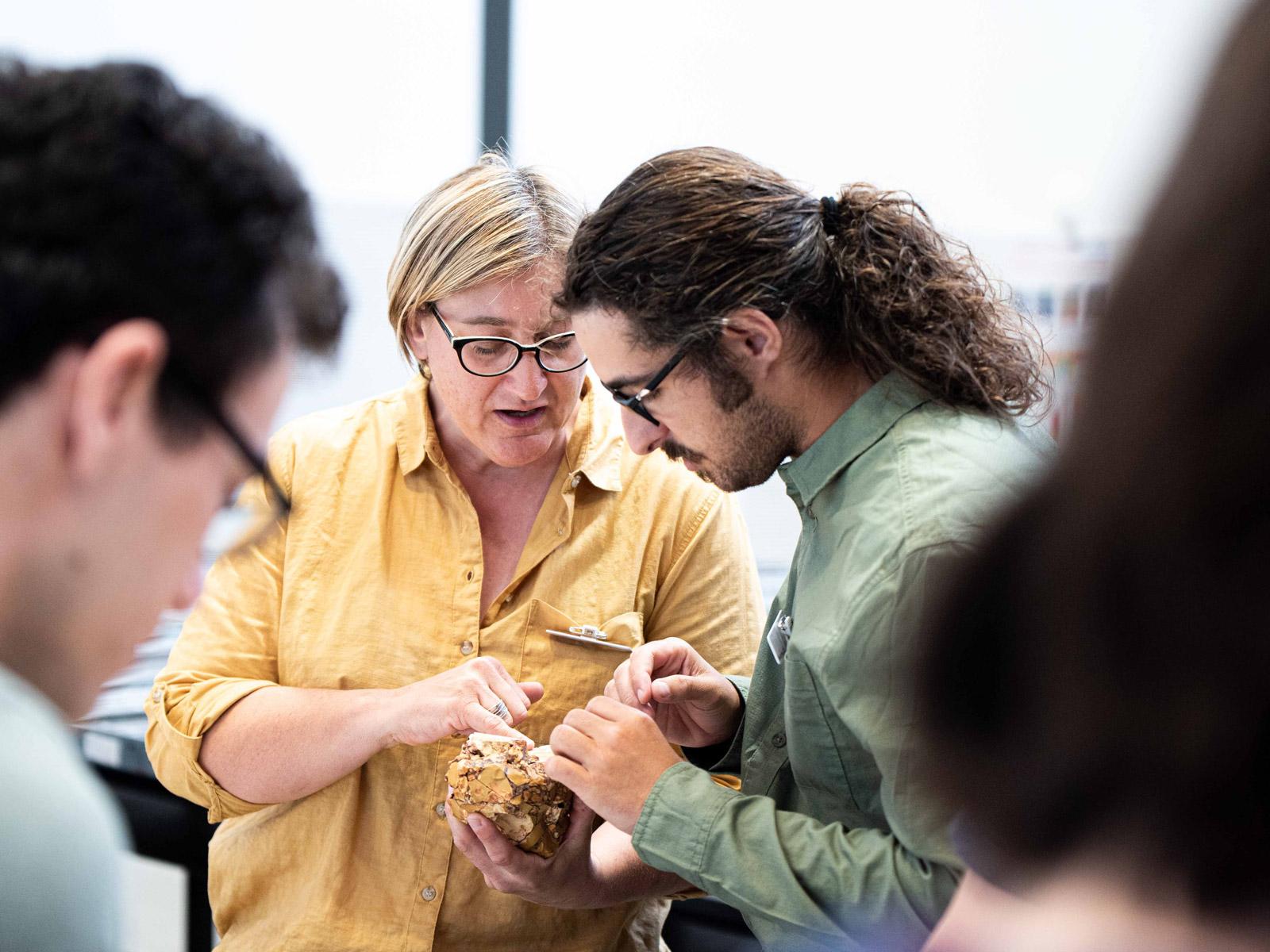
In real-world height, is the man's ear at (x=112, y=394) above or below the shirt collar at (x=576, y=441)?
above

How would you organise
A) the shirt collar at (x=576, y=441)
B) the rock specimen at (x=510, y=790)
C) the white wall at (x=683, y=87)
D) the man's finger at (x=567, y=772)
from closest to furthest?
the man's finger at (x=567, y=772) → the rock specimen at (x=510, y=790) → the shirt collar at (x=576, y=441) → the white wall at (x=683, y=87)

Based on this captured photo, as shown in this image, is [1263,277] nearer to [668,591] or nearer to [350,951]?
[668,591]

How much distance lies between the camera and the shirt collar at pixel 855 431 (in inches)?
63.0

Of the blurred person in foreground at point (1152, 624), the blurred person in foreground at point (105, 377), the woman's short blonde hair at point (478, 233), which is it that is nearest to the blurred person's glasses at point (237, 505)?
the blurred person in foreground at point (105, 377)

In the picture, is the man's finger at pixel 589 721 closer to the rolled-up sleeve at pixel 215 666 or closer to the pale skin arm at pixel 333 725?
the pale skin arm at pixel 333 725

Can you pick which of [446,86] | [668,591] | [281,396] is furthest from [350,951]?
[446,86]

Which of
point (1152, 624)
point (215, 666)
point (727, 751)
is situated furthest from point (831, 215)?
point (1152, 624)

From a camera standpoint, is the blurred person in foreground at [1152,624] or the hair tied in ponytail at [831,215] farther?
the hair tied in ponytail at [831,215]

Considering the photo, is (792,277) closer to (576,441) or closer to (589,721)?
(576,441)

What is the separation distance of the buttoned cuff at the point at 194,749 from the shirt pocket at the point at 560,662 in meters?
0.41

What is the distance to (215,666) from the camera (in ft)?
6.35

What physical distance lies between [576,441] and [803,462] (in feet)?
1.78

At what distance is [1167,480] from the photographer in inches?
Result: 20.3

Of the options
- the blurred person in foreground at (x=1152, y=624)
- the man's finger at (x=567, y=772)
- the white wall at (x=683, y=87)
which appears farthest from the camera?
the white wall at (x=683, y=87)
